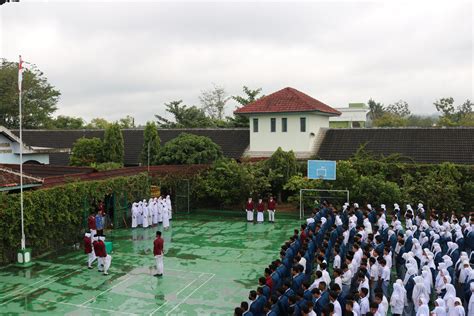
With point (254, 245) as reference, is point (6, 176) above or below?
above

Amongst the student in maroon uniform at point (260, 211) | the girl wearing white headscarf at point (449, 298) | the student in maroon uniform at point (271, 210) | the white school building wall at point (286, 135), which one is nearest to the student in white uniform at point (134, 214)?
the student in maroon uniform at point (260, 211)

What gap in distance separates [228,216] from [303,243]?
1052cm

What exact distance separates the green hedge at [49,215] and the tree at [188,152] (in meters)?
7.26

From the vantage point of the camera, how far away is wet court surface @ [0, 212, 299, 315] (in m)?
11.5

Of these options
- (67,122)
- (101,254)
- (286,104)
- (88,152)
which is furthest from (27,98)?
(101,254)

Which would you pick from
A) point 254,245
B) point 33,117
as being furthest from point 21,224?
point 33,117

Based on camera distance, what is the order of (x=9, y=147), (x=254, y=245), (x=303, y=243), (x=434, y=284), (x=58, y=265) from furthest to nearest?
(x=9, y=147) → (x=254, y=245) → (x=58, y=265) → (x=303, y=243) → (x=434, y=284)

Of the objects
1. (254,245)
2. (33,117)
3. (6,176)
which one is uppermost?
(33,117)

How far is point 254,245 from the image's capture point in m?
17.8

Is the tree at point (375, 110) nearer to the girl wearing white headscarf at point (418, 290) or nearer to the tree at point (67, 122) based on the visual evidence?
the tree at point (67, 122)

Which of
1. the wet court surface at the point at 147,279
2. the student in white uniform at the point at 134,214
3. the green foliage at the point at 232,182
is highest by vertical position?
the green foliage at the point at 232,182

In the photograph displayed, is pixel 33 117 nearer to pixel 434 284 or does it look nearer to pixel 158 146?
pixel 158 146

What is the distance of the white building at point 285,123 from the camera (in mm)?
27906

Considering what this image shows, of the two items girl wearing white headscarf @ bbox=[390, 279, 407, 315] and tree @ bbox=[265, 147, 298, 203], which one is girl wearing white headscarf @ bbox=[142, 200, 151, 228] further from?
girl wearing white headscarf @ bbox=[390, 279, 407, 315]
